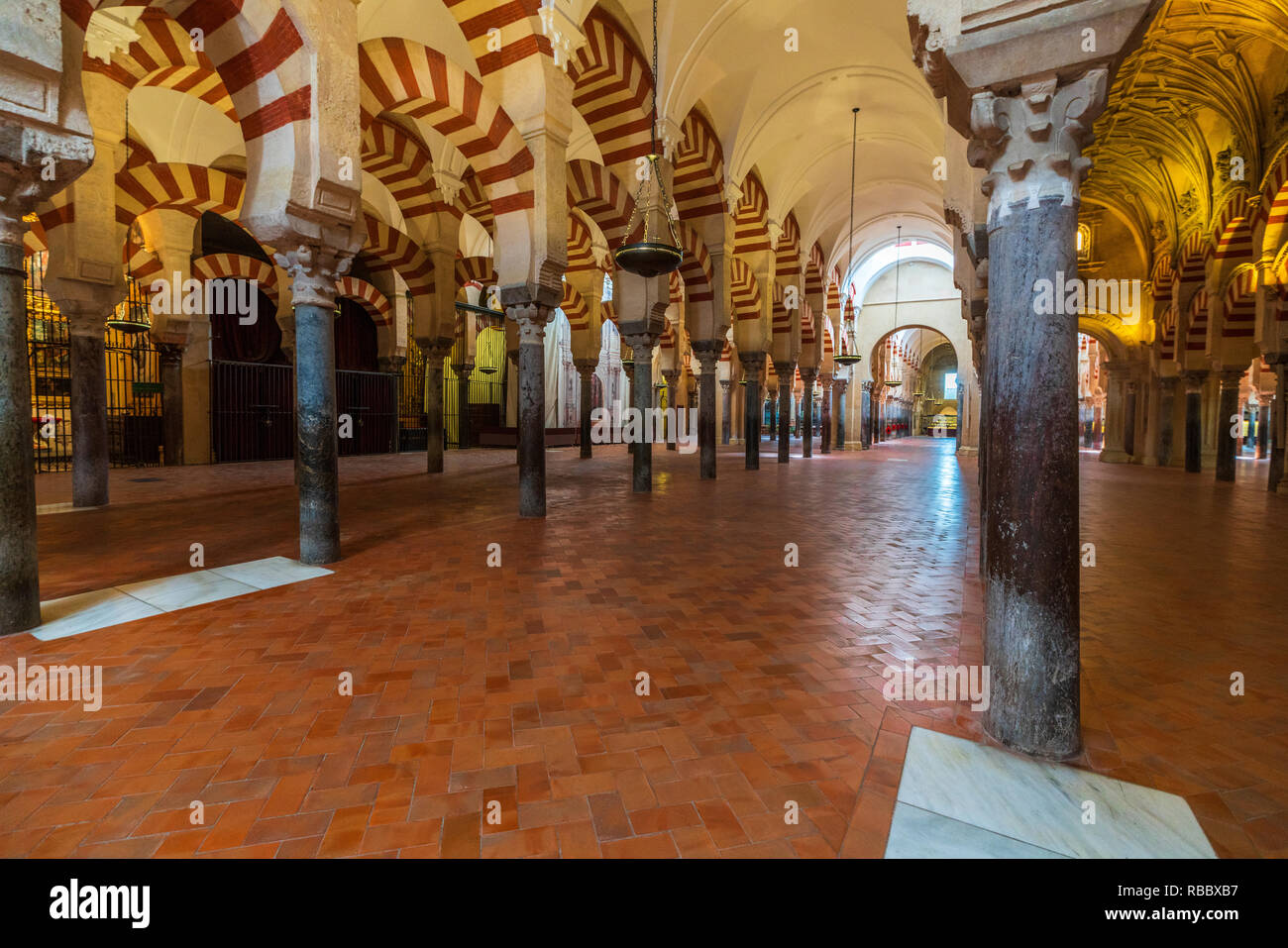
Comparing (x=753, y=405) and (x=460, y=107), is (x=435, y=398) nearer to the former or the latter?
(x=460, y=107)

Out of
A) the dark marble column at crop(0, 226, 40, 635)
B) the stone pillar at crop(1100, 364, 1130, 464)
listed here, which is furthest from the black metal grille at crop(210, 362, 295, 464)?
the stone pillar at crop(1100, 364, 1130, 464)

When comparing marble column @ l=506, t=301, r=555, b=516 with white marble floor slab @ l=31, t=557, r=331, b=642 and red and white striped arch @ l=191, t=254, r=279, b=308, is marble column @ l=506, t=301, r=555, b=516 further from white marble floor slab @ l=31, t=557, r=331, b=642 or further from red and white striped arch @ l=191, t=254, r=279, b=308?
red and white striped arch @ l=191, t=254, r=279, b=308

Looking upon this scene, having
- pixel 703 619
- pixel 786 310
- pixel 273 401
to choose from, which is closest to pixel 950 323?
pixel 786 310

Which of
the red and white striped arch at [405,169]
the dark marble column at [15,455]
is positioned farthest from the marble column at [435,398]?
the dark marble column at [15,455]

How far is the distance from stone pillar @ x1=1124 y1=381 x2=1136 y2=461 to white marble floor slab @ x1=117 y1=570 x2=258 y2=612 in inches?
793

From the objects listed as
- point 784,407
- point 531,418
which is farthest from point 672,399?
point 531,418

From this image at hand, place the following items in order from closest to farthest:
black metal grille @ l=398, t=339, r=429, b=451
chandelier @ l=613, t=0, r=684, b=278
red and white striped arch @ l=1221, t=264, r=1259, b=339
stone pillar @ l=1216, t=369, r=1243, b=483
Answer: chandelier @ l=613, t=0, r=684, b=278 < red and white striped arch @ l=1221, t=264, r=1259, b=339 < stone pillar @ l=1216, t=369, r=1243, b=483 < black metal grille @ l=398, t=339, r=429, b=451

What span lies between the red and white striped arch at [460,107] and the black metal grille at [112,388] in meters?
9.30

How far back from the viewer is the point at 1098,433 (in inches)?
1060

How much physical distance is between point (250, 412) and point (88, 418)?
8362mm

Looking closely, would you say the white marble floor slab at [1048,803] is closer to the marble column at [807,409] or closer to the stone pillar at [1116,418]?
the marble column at [807,409]

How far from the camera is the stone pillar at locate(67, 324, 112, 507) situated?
22.2ft

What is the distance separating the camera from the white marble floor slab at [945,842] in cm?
158
